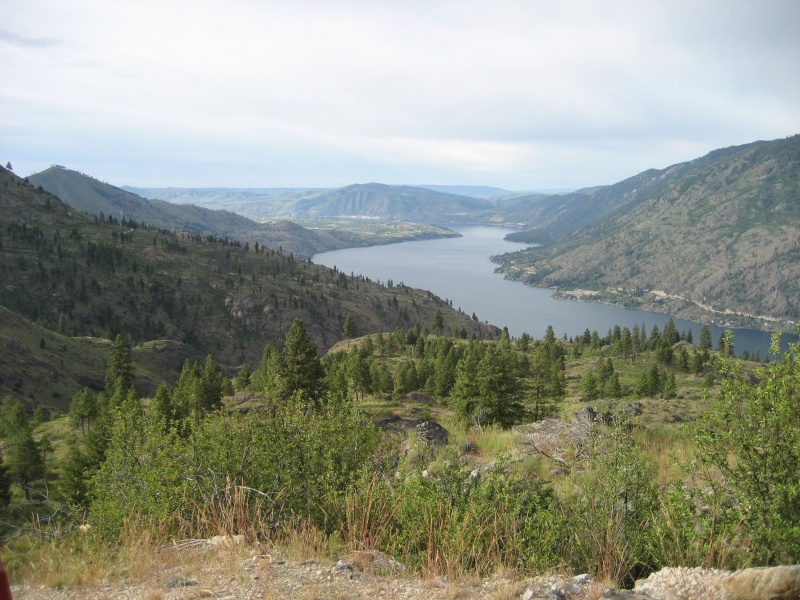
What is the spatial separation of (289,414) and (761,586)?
29.1 ft

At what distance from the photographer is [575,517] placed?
7.49 metres

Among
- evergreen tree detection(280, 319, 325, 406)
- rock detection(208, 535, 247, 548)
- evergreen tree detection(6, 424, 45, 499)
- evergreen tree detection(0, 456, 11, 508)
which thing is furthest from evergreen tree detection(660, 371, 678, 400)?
evergreen tree detection(6, 424, 45, 499)

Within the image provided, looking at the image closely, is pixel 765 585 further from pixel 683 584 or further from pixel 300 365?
pixel 300 365

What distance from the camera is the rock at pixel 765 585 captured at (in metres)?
5.48

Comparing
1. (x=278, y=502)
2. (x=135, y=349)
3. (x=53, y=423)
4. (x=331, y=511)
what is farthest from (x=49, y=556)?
(x=135, y=349)

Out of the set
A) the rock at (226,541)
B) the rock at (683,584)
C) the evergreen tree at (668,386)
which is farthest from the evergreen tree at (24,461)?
the evergreen tree at (668,386)

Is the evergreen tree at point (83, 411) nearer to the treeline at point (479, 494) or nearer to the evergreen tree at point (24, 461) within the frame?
the evergreen tree at point (24, 461)

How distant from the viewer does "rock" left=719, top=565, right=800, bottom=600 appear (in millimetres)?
5484

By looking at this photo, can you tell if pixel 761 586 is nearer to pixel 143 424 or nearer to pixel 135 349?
pixel 143 424

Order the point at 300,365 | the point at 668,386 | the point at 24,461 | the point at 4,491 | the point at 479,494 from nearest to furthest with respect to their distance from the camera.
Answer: the point at 479,494 < the point at 4,491 < the point at 24,461 < the point at 300,365 < the point at 668,386

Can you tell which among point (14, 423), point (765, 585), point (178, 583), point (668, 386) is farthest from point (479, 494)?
point (668, 386)

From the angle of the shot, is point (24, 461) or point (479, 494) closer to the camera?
point (479, 494)

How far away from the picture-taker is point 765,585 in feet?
18.1

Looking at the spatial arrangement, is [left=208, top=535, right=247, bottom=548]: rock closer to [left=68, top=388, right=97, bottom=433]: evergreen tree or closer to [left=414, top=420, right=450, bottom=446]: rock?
[left=414, top=420, right=450, bottom=446]: rock
